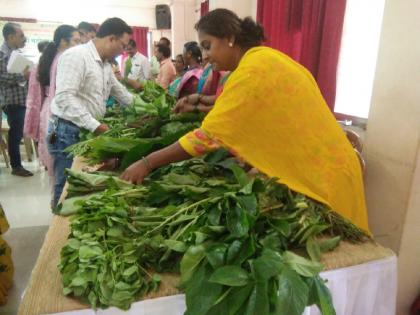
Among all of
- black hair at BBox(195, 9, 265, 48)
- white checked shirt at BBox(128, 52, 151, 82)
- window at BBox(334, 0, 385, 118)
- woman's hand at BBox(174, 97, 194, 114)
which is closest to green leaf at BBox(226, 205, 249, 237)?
black hair at BBox(195, 9, 265, 48)

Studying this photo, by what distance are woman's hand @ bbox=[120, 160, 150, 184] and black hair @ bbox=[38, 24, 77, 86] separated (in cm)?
171

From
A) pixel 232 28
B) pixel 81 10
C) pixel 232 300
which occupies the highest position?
pixel 81 10

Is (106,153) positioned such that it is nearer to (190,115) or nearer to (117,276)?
(190,115)

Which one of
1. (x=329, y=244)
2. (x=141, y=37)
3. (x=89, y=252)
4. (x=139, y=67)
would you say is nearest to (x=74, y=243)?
(x=89, y=252)

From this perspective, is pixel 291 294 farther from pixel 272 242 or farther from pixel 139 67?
pixel 139 67

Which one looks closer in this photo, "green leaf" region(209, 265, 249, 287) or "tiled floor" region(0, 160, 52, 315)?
"green leaf" region(209, 265, 249, 287)

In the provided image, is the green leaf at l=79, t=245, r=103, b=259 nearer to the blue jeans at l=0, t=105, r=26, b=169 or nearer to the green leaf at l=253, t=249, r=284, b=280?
the green leaf at l=253, t=249, r=284, b=280

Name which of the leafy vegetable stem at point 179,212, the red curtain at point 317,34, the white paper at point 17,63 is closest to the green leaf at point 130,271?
the leafy vegetable stem at point 179,212

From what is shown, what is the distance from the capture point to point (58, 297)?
61cm

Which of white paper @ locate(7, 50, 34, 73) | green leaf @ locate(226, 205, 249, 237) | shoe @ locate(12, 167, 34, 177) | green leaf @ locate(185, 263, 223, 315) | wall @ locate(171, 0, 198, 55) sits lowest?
shoe @ locate(12, 167, 34, 177)

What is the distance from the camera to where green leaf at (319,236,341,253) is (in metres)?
0.77

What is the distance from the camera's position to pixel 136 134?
139 centimetres

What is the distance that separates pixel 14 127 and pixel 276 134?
3.25 metres

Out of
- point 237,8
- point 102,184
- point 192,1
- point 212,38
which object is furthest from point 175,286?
point 192,1
